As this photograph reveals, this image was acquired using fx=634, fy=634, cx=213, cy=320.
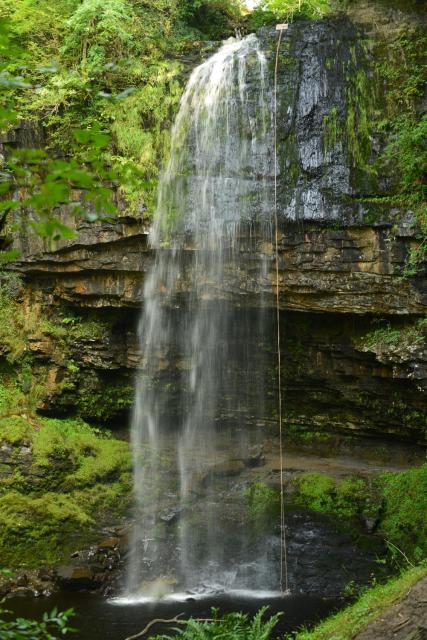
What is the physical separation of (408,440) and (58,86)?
9561 mm

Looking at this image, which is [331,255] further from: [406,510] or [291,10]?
[291,10]

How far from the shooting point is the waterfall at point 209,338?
10.4 metres

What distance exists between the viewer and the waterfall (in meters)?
Result: 10.4

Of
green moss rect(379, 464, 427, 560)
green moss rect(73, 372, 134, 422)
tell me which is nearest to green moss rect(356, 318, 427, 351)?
green moss rect(379, 464, 427, 560)

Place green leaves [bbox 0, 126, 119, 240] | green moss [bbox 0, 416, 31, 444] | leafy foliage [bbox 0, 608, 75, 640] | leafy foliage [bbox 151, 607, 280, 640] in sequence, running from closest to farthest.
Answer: green leaves [bbox 0, 126, 119, 240] < leafy foliage [bbox 0, 608, 75, 640] < leafy foliage [bbox 151, 607, 280, 640] < green moss [bbox 0, 416, 31, 444]

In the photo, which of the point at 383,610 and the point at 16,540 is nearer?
the point at 383,610

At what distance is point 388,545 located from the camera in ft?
32.0

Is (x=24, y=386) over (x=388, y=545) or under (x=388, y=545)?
over

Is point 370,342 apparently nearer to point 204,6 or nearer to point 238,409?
point 238,409

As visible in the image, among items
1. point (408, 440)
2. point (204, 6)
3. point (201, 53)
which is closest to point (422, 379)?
point (408, 440)

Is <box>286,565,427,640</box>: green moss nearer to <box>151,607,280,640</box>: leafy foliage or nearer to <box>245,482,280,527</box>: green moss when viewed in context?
<box>151,607,280,640</box>: leafy foliage

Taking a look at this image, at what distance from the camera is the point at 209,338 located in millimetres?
12344

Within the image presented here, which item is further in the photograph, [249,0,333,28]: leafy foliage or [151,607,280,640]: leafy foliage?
[249,0,333,28]: leafy foliage

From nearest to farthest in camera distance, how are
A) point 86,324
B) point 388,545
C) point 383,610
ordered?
point 383,610 < point 388,545 < point 86,324
